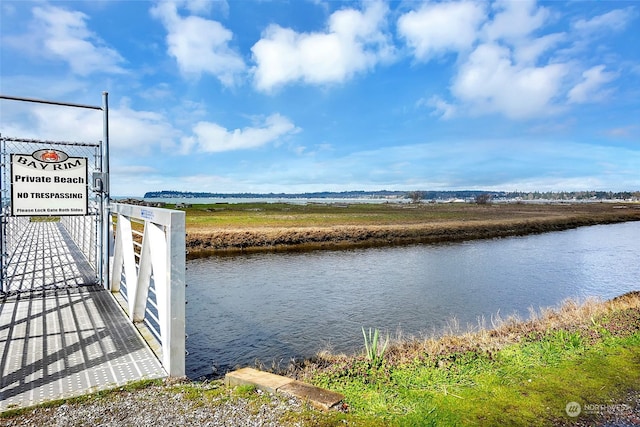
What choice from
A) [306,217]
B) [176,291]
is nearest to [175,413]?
[176,291]

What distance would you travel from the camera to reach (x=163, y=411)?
4.32 metres

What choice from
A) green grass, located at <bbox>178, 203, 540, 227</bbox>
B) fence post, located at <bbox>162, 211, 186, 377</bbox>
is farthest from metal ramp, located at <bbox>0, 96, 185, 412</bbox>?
green grass, located at <bbox>178, 203, 540, 227</bbox>

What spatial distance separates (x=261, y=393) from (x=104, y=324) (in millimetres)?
3765

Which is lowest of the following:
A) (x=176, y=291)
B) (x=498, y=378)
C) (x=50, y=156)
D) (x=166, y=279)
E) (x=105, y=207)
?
(x=498, y=378)

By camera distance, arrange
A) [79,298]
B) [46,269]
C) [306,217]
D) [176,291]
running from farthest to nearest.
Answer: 1. [306,217]
2. [46,269]
3. [79,298]
4. [176,291]

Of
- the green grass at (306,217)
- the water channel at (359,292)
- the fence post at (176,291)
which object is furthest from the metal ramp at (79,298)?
the green grass at (306,217)

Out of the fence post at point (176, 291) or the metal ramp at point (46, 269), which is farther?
the metal ramp at point (46, 269)

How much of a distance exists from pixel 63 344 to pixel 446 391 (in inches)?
218

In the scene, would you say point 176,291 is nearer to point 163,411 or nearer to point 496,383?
point 163,411

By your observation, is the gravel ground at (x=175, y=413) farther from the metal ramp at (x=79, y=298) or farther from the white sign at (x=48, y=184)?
the white sign at (x=48, y=184)

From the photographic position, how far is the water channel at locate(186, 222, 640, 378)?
10.7 meters

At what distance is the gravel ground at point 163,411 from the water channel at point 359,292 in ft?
12.8

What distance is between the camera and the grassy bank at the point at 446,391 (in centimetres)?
432

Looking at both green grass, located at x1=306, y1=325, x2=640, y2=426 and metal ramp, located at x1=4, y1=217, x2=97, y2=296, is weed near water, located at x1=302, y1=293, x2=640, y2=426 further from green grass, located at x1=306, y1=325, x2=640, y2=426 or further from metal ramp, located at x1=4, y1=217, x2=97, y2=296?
metal ramp, located at x1=4, y1=217, x2=97, y2=296
